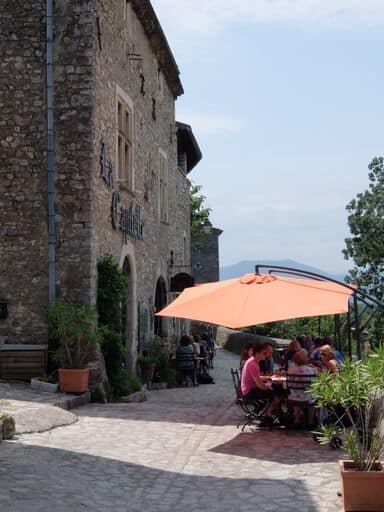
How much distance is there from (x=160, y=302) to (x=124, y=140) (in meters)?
6.12

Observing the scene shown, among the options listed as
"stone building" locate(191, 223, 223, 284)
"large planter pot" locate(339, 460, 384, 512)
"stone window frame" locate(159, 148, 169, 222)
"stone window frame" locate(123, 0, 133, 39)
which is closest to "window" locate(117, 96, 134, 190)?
"stone window frame" locate(123, 0, 133, 39)

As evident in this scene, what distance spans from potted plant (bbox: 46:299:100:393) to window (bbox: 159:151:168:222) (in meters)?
8.12

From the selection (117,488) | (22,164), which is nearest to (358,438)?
(117,488)

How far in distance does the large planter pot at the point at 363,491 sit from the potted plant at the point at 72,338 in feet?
20.7

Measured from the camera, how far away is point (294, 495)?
593cm

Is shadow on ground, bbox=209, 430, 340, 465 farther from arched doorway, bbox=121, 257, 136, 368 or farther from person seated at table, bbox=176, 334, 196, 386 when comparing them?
person seated at table, bbox=176, 334, 196, 386

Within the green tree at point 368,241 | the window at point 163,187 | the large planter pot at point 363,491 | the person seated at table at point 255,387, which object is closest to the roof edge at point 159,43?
the window at point 163,187

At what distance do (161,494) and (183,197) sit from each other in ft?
60.2

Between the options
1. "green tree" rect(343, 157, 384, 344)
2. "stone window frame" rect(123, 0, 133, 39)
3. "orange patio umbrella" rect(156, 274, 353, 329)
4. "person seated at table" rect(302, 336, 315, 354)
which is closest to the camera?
"orange patio umbrella" rect(156, 274, 353, 329)

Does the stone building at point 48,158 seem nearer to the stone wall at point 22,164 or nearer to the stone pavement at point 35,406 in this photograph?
the stone wall at point 22,164

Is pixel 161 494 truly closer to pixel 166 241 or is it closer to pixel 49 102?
pixel 49 102

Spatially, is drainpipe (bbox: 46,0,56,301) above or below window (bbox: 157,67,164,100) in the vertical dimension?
below

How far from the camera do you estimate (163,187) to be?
776 inches

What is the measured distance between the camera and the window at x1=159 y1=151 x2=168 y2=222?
19422mm
